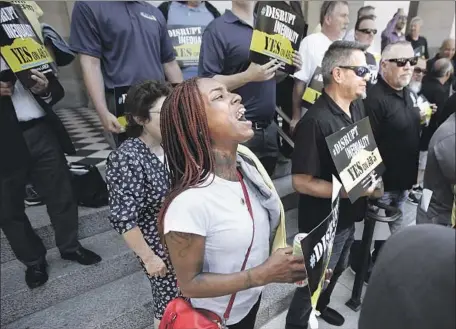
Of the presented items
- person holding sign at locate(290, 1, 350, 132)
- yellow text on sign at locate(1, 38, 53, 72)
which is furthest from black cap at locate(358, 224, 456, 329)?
person holding sign at locate(290, 1, 350, 132)

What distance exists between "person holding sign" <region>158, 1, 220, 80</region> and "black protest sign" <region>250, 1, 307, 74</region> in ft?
3.08

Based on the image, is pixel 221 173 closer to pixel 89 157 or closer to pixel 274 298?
pixel 274 298

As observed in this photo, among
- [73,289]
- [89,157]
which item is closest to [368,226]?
[73,289]

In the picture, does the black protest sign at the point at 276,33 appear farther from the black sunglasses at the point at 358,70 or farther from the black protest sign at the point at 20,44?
the black protest sign at the point at 20,44

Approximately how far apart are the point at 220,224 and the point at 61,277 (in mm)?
1649

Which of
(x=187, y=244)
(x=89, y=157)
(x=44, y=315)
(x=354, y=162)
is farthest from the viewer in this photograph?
(x=89, y=157)

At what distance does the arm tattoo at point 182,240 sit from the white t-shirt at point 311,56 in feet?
7.08

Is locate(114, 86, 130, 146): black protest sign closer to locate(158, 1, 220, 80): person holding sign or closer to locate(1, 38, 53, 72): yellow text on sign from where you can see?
locate(1, 38, 53, 72): yellow text on sign

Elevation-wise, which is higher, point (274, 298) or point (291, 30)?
point (291, 30)

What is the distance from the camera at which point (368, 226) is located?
6.95 feet

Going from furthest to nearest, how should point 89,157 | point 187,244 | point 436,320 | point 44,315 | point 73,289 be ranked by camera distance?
point 89,157 → point 73,289 → point 44,315 → point 187,244 → point 436,320

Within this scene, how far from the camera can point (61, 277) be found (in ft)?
6.95

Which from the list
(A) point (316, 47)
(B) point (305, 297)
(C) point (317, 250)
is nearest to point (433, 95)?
(A) point (316, 47)

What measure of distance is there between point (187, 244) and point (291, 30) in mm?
1644
